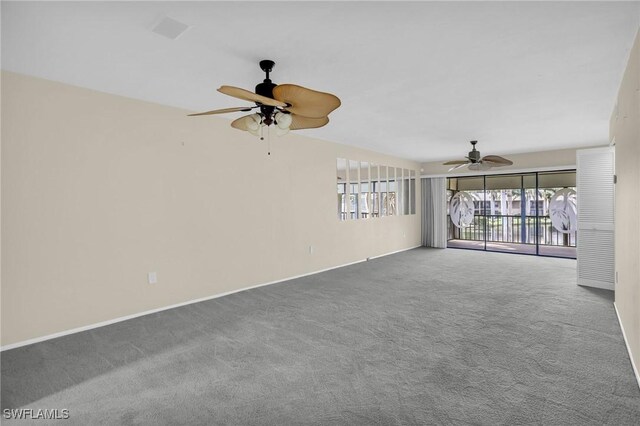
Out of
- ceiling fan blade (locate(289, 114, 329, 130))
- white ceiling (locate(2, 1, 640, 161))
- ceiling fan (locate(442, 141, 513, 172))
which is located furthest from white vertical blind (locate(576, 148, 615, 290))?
ceiling fan blade (locate(289, 114, 329, 130))

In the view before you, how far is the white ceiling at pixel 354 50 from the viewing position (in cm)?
199

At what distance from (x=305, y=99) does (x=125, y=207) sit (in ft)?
7.89

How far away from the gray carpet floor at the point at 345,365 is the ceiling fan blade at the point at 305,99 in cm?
187

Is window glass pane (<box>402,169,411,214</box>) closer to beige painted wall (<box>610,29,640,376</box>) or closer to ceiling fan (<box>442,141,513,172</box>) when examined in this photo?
ceiling fan (<box>442,141,513,172</box>)

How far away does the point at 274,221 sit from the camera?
16.3 feet

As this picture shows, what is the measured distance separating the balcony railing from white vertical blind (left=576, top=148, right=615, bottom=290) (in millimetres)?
3247

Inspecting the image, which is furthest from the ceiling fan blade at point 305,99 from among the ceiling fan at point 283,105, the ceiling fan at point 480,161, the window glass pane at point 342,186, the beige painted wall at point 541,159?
the beige painted wall at point 541,159

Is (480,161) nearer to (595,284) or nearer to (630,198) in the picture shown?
(595,284)

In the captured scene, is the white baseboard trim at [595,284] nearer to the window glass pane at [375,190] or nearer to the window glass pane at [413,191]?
the window glass pane at [375,190]

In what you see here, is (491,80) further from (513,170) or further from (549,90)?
(513,170)

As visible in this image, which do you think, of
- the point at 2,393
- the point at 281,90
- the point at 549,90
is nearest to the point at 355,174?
the point at 549,90

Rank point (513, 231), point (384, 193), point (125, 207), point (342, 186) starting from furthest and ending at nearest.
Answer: point (513, 231)
point (384, 193)
point (342, 186)
point (125, 207)

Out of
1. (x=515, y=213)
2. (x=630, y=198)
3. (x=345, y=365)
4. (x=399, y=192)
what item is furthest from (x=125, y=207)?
A: (x=515, y=213)

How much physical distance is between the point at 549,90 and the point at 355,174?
146 inches
